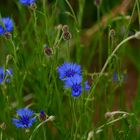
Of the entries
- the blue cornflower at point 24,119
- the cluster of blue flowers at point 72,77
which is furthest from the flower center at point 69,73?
the blue cornflower at point 24,119

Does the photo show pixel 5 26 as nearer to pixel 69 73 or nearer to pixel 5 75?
pixel 5 75

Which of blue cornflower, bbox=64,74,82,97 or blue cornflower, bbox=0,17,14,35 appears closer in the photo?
blue cornflower, bbox=64,74,82,97

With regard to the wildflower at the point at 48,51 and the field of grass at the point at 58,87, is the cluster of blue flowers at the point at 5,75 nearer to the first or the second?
the field of grass at the point at 58,87

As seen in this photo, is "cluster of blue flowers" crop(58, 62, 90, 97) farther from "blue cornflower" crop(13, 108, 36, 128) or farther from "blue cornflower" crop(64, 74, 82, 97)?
"blue cornflower" crop(13, 108, 36, 128)

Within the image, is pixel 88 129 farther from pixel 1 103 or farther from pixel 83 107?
pixel 1 103

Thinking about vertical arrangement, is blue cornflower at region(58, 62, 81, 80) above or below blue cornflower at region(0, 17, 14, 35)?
below

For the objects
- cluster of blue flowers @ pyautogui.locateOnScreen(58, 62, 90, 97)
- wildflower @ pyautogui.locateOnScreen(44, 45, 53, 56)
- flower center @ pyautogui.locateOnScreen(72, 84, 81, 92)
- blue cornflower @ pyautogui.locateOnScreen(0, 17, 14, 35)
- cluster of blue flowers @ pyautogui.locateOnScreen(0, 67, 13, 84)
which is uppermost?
blue cornflower @ pyautogui.locateOnScreen(0, 17, 14, 35)

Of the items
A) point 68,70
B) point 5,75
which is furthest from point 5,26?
point 68,70

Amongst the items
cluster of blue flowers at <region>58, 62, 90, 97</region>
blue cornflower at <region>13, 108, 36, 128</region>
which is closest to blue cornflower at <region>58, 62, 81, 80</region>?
cluster of blue flowers at <region>58, 62, 90, 97</region>
